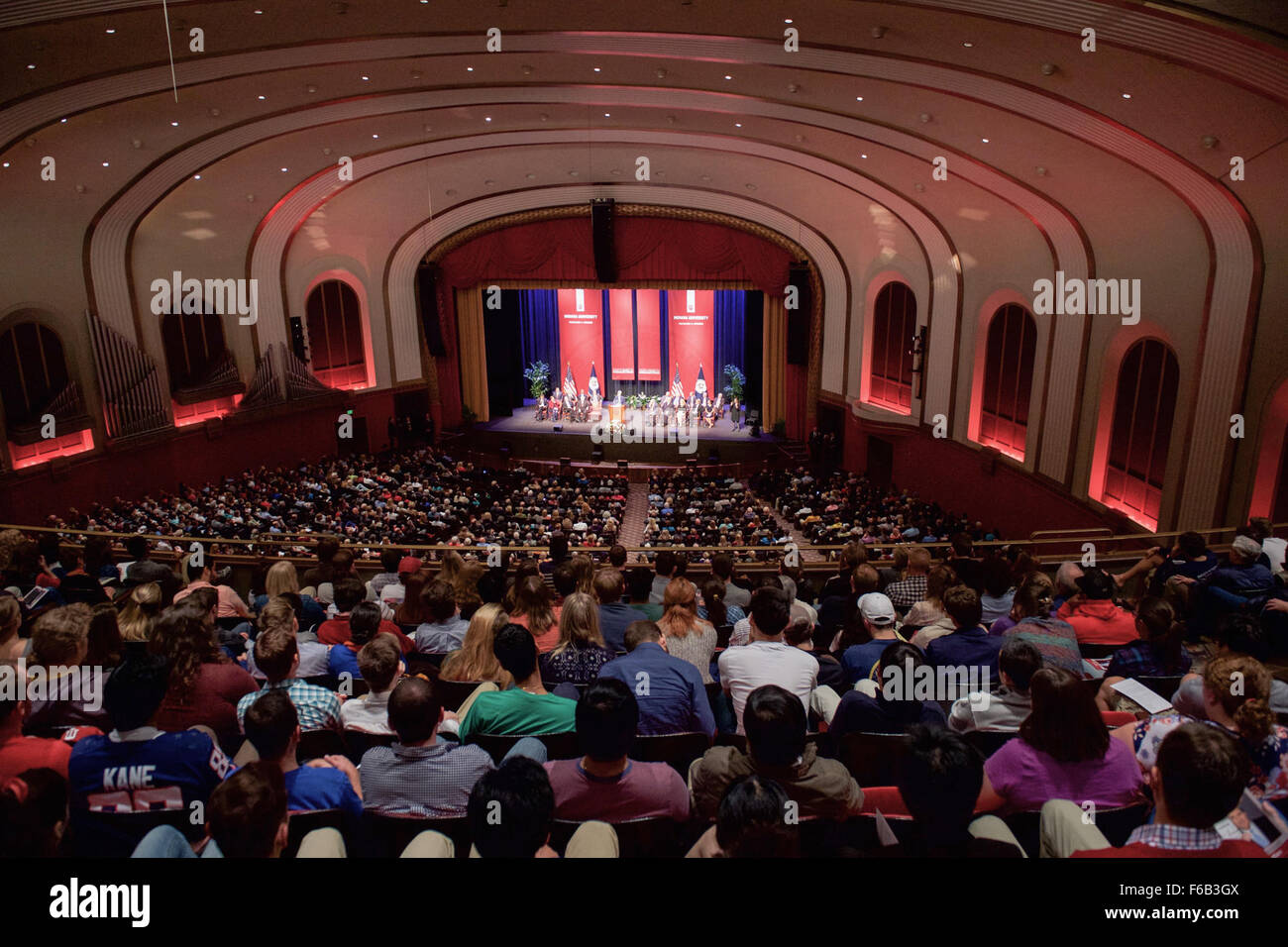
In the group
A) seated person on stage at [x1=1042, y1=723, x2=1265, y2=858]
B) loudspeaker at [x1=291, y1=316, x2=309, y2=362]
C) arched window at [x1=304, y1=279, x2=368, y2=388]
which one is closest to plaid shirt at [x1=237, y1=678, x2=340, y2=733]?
seated person on stage at [x1=1042, y1=723, x2=1265, y2=858]

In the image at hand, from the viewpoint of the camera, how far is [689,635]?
4195 mm

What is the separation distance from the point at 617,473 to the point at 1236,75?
14.4m

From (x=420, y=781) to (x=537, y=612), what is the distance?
1.85m

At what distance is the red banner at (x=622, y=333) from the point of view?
24.0 metres

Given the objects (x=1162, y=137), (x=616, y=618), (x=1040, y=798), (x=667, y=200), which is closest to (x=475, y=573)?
(x=616, y=618)

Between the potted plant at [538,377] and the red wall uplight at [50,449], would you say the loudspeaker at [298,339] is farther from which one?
the potted plant at [538,377]

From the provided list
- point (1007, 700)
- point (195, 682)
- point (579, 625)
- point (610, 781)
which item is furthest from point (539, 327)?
point (610, 781)

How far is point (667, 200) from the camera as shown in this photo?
19.8m

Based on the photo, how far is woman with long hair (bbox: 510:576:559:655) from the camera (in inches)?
177

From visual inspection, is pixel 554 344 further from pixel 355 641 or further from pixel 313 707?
pixel 313 707

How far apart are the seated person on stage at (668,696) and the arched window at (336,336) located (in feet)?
57.0

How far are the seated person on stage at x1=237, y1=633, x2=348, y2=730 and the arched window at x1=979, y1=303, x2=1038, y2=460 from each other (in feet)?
41.7

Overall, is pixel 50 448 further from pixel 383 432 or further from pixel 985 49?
pixel 985 49
